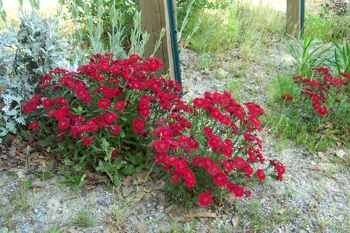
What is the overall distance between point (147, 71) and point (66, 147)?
710mm

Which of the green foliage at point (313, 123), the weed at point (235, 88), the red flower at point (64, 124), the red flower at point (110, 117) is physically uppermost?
the red flower at point (110, 117)

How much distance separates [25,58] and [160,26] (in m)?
1.05

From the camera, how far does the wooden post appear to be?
3.79m

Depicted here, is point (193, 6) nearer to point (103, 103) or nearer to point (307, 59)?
point (307, 59)

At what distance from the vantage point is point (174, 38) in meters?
3.96

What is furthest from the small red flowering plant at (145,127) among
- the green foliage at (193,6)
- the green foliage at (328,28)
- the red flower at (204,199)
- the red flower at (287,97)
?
the green foliage at (328,28)

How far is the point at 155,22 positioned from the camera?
3.86 meters

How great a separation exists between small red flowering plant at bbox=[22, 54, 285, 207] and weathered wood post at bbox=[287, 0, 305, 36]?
3031 millimetres

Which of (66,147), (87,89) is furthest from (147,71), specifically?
(66,147)

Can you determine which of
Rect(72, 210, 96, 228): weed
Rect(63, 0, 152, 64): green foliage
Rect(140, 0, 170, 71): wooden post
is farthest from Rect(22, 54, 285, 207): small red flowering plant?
Rect(140, 0, 170, 71): wooden post

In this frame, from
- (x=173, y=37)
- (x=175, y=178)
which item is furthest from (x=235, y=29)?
(x=175, y=178)

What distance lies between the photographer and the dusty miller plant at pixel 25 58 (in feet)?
11.1

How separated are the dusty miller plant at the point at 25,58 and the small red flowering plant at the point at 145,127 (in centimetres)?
18

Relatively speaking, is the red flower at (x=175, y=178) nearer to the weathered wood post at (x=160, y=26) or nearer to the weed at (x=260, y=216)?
the weed at (x=260, y=216)
